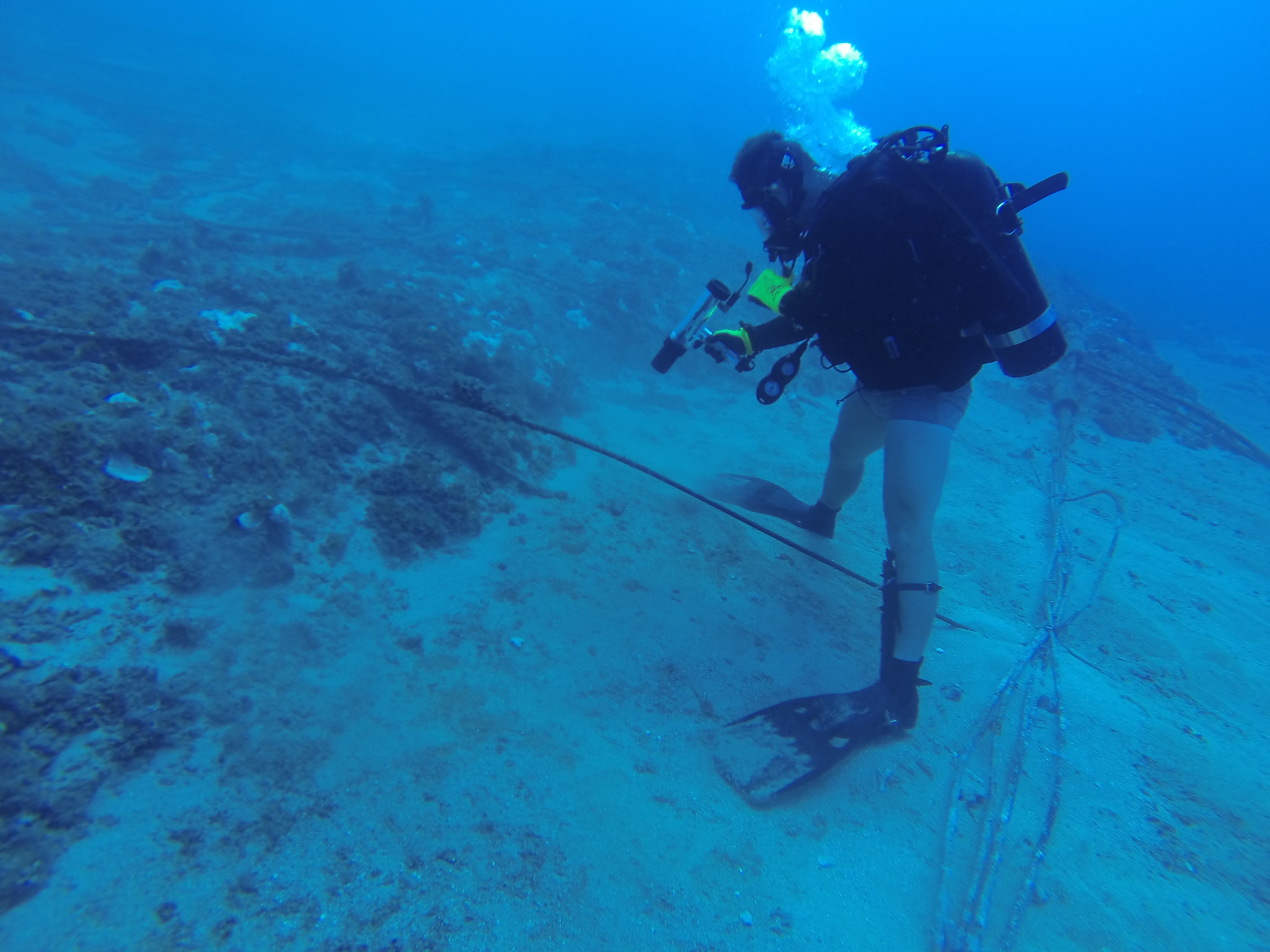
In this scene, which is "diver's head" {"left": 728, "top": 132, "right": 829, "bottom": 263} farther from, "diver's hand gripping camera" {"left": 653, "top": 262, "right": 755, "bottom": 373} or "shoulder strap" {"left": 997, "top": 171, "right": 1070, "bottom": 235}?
"shoulder strap" {"left": 997, "top": 171, "right": 1070, "bottom": 235}

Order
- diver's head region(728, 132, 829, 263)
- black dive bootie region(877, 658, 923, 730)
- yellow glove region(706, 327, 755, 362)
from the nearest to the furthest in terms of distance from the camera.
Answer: black dive bootie region(877, 658, 923, 730) < diver's head region(728, 132, 829, 263) < yellow glove region(706, 327, 755, 362)

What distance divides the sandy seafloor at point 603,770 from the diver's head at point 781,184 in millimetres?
2239

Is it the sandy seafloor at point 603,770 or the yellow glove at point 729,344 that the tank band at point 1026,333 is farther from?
the sandy seafloor at point 603,770

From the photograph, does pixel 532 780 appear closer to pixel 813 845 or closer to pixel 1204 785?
pixel 813 845

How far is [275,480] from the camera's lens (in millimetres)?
3328

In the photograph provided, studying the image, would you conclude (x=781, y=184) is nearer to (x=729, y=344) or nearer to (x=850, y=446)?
(x=729, y=344)

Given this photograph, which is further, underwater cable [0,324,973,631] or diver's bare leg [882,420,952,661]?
underwater cable [0,324,973,631]

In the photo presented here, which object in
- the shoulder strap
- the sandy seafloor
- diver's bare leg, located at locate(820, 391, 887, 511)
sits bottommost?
the sandy seafloor

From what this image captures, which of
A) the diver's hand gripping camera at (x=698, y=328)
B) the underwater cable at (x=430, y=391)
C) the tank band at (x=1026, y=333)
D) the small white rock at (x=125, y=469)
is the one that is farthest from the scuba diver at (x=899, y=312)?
the small white rock at (x=125, y=469)

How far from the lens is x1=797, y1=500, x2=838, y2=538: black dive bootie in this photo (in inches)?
178

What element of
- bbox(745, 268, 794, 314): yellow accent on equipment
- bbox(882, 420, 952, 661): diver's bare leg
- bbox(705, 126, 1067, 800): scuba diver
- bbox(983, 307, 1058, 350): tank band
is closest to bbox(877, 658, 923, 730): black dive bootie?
bbox(705, 126, 1067, 800): scuba diver

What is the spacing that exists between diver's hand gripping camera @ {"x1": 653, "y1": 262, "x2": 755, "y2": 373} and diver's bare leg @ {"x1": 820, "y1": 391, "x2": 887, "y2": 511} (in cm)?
101

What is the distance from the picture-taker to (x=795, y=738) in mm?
2697

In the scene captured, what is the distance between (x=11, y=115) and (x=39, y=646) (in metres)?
20.6
